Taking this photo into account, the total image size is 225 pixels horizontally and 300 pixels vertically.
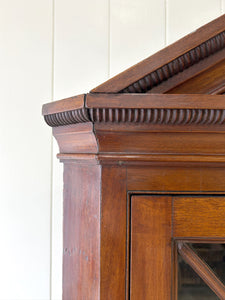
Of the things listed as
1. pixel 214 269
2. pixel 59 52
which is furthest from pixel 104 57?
pixel 214 269

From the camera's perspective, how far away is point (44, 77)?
875 mm

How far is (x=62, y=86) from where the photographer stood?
883 millimetres

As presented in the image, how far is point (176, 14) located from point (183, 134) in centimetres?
49

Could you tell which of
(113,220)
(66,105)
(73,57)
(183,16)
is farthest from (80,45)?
(113,220)

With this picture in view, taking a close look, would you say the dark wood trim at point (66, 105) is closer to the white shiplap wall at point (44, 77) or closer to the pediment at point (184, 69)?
the pediment at point (184, 69)

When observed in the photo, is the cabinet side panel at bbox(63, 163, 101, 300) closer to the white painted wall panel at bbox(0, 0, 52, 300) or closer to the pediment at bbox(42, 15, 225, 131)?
the pediment at bbox(42, 15, 225, 131)

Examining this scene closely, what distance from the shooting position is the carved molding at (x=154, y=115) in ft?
1.59

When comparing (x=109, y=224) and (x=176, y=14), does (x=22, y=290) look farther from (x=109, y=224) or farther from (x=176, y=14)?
(x=176, y=14)

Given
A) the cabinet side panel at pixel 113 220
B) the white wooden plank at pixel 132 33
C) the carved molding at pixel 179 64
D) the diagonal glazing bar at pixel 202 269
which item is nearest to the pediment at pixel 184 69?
the carved molding at pixel 179 64

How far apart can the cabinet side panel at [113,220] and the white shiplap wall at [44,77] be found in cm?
38

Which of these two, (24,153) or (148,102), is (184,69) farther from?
(24,153)

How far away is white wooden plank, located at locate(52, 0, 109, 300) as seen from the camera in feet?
2.88

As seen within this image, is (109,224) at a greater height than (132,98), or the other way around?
(132,98)

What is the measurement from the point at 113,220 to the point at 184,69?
23cm
